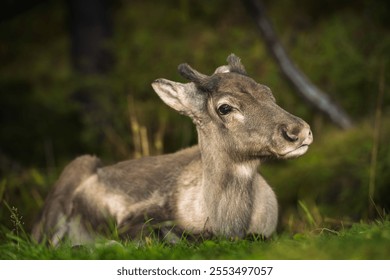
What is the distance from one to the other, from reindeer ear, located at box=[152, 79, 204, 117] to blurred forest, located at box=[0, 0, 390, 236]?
4.13 meters

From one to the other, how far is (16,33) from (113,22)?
10.8ft

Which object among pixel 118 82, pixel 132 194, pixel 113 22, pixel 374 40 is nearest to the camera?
pixel 132 194

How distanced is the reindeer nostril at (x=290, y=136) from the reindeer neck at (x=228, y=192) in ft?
2.64

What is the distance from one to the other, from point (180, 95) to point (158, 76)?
8943mm

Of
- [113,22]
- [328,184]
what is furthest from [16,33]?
[328,184]

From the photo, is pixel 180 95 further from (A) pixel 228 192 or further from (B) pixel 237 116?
(A) pixel 228 192

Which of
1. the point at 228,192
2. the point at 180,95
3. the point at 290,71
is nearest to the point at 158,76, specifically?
the point at 290,71

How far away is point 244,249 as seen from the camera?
6883 mm

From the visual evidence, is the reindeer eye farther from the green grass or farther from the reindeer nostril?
the green grass

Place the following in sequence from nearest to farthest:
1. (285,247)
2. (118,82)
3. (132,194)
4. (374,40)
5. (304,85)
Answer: (285,247)
(132,194)
(304,85)
(374,40)
(118,82)

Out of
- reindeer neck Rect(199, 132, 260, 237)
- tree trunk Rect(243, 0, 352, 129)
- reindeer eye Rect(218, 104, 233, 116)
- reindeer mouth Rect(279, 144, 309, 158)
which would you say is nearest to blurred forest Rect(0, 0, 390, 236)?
tree trunk Rect(243, 0, 352, 129)

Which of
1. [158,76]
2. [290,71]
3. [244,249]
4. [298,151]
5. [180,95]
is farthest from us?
[158,76]

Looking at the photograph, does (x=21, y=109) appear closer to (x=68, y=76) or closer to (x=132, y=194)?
(x=68, y=76)

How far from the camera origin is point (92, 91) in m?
16.7
